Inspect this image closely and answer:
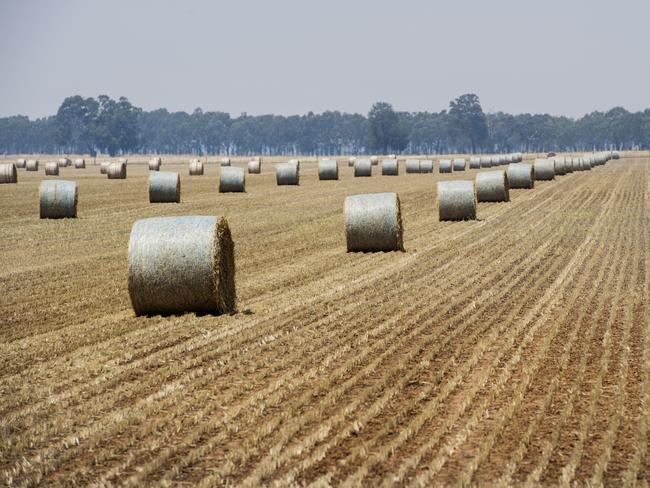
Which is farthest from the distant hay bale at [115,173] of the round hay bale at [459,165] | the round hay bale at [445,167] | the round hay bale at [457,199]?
the round hay bale at [457,199]

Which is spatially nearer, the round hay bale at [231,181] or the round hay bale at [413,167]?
the round hay bale at [231,181]

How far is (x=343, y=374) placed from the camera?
980cm

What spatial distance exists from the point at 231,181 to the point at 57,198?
13972 mm

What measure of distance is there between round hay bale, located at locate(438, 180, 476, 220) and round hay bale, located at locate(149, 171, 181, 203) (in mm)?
12556

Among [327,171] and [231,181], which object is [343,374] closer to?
[231,181]

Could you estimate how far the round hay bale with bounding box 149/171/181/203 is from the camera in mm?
35281

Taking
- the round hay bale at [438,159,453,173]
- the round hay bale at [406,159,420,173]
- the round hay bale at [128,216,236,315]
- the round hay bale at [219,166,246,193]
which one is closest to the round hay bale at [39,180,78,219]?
the round hay bale at [219,166,246,193]

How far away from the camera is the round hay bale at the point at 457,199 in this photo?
2737cm

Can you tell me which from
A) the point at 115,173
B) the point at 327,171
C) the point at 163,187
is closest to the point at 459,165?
the point at 327,171

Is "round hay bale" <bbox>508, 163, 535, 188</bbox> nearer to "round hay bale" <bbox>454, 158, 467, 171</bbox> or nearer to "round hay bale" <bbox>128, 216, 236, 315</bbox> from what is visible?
"round hay bale" <bbox>128, 216, 236, 315</bbox>

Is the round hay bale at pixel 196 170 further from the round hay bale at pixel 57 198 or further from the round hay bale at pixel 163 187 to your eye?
the round hay bale at pixel 57 198

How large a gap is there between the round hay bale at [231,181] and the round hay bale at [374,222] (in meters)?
22.7

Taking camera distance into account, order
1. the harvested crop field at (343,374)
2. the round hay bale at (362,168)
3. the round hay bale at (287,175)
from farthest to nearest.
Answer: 1. the round hay bale at (362,168)
2. the round hay bale at (287,175)
3. the harvested crop field at (343,374)

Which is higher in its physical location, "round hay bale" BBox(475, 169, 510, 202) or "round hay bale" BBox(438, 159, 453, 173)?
"round hay bale" BBox(475, 169, 510, 202)
